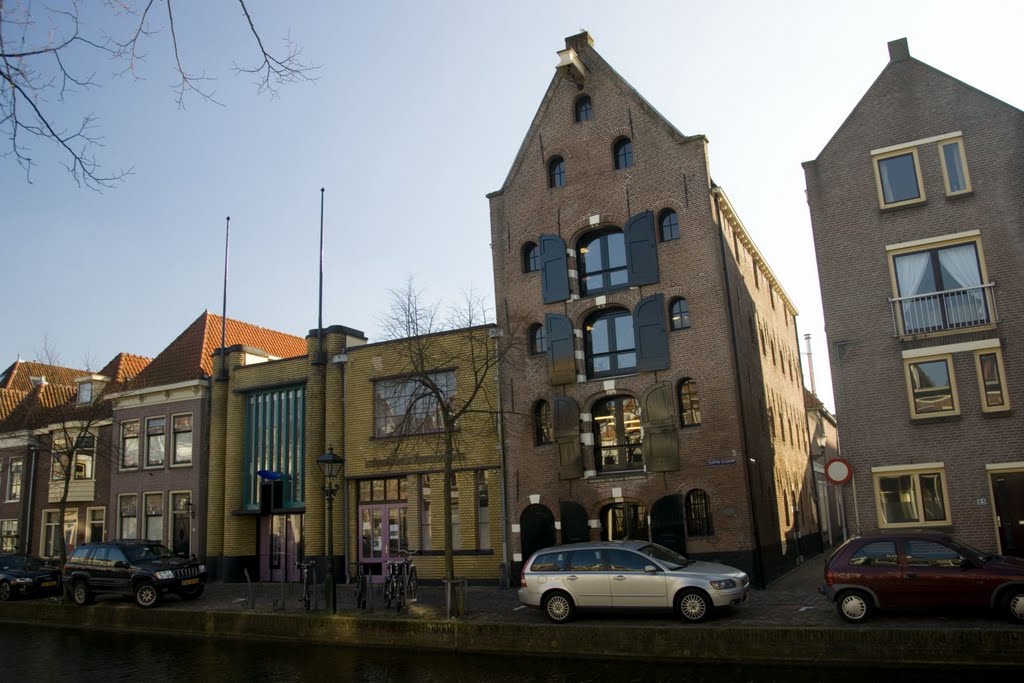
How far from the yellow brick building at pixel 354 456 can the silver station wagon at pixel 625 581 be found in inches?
253

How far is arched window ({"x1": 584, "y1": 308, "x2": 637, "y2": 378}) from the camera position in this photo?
24641 mm

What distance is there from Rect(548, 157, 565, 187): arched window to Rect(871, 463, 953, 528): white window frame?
13.0m

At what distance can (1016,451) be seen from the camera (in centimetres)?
1917

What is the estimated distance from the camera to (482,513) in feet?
84.8

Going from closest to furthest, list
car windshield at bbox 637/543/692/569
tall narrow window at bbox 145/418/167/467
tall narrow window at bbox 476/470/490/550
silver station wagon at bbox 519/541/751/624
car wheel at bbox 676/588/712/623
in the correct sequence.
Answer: car wheel at bbox 676/588/712/623
silver station wagon at bbox 519/541/751/624
car windshield at bbox 637/543/692/569
tall narrow window at bbox 476/470/490/550
tall narrow window at bbox 145/418/167/467

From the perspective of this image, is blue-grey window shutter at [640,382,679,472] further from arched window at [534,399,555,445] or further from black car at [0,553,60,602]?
black car at [0,553,60,602]

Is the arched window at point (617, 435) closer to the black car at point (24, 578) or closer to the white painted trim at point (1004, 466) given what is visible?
the white painted trim at point (1004, 466)

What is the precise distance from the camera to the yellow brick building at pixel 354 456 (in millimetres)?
25984

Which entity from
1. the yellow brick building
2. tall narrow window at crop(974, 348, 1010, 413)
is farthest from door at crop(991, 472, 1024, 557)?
the yellow brick building

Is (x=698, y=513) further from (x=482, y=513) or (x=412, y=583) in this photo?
(x=412, y=583)

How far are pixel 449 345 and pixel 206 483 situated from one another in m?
12.7

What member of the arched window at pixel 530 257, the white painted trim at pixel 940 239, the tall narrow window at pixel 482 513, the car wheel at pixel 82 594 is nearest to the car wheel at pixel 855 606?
the white painted trim at pixel 940 239

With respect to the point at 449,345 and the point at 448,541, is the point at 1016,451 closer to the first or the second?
the point at 448,541

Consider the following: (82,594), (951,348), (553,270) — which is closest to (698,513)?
(951,348)
